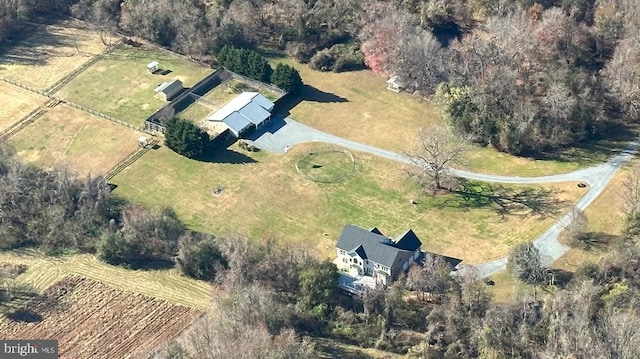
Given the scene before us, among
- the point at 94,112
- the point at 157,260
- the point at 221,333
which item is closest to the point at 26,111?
the point at 94,112

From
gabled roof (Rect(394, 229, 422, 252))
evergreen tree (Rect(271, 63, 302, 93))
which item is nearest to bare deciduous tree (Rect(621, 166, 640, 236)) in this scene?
gabled roof (Rect(394, 229, 422, 252))

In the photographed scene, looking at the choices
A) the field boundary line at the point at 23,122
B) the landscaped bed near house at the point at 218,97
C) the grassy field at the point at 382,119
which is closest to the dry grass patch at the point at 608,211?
the grassy field at the point at 382,119

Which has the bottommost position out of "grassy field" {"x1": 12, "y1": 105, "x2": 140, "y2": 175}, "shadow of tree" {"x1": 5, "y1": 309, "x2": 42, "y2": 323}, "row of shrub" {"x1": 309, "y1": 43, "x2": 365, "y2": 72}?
"shadow of tree" {"x1": 5, "y1": 309, "x2": 42, "y2": 323}

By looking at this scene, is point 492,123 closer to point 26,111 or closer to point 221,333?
point 221,333

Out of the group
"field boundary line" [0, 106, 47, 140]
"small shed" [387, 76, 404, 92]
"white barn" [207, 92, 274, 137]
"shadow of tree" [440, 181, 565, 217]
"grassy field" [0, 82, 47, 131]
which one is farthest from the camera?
"small shed" [387, 76, 404, 92]

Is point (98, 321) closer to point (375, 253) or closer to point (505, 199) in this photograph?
point (375, 253)

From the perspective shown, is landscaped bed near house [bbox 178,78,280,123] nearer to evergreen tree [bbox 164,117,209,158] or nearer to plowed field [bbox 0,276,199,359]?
evergreen tree [bbox 164,117,209,158]
